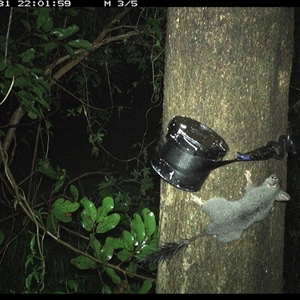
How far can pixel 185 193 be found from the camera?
1.32m

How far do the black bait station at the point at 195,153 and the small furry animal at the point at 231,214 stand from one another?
0.07 metres

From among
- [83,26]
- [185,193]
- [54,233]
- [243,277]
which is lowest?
[54,233]

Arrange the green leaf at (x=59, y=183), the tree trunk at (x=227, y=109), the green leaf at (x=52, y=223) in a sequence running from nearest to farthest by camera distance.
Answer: the tree trunk at (x=227, y=109) < the green leaf at (x=52, y=223) < the green leaf at (x=59, y=183)

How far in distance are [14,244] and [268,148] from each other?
2780mm

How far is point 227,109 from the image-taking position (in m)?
1.26

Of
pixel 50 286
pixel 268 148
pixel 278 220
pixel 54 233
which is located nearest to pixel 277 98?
pixel 268 148

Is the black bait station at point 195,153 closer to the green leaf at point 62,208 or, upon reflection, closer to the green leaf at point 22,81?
the green leaf at point 62,208

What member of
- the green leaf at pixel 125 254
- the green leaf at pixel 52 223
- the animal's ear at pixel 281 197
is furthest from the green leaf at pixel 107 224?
the animal's ear at pixel 281 197

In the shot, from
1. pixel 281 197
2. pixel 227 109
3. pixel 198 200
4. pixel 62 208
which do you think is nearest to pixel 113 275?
pixel 62 208

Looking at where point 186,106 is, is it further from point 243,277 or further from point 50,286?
point 50,286

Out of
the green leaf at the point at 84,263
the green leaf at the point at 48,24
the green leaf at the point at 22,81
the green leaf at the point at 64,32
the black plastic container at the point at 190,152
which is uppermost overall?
the green leaf at the point at 48,24

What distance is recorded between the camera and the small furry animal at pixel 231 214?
1.28 meters

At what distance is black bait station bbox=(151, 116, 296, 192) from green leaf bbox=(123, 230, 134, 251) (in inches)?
16.5
